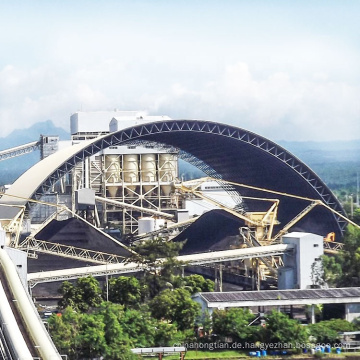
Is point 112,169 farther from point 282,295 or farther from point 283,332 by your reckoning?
point 283,332

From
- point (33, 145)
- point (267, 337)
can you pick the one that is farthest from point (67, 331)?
point (33, 145)

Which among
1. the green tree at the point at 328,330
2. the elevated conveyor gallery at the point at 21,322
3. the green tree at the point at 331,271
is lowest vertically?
the green tree at the point at 328,330

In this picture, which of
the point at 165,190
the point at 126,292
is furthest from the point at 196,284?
the point at 165,190

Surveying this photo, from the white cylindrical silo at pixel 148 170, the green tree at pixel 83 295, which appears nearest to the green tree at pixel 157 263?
the green tree at pixel 83 295

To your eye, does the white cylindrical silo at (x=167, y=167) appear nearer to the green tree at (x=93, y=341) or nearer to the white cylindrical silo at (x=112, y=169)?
the white cylindrical silo at (x=112, y=169)

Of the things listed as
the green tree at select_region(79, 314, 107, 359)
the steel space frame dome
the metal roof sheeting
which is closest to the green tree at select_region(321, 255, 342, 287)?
the metal roof sheeting

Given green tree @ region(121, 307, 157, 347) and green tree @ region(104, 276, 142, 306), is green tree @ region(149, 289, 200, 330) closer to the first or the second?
green tree @ region(121, 307, 157, 347)
